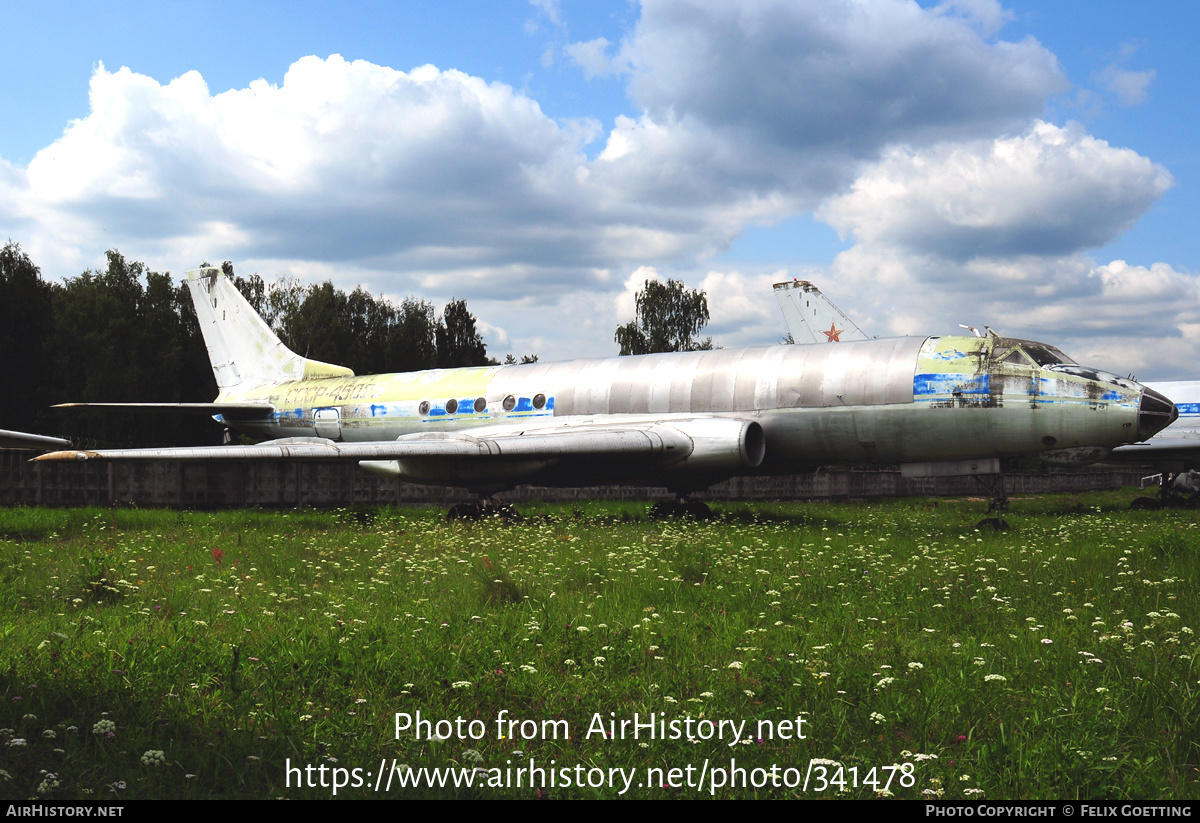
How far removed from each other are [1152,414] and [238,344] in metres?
22.6

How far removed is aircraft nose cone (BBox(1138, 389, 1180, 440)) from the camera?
12594mm

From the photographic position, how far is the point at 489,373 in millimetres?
18734

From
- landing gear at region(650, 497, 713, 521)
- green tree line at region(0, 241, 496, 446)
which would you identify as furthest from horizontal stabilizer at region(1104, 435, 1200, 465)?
green tree line at region(0, 241, 496, 446)

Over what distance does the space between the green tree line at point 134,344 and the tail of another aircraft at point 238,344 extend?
29261mm

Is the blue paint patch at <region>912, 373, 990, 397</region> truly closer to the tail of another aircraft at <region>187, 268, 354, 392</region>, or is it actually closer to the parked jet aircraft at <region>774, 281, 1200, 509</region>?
the parked jet aircraft at <region>774, 281, 1200, 509</region>

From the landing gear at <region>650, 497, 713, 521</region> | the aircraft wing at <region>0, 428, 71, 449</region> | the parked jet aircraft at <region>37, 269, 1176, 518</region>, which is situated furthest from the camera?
the landing gear at <region>650, 497, 713, 521</region>

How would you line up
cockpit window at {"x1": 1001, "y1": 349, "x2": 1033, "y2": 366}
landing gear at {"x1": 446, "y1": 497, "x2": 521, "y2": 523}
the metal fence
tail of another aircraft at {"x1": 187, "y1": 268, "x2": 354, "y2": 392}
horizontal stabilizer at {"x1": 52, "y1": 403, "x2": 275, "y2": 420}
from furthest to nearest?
tail of another aircraft at {"x1": 187, "y1": 268, "x2": 354, "y2": 392}
horizontal stabilizer at {"x1": 52, "y1": 403, "x2": 275, "y2": 420}
the metal fence
landing gear at {"x1": 446, "y1": 497, "x2": 521, "y2": 523}
cockpit window at {"x1": 1001, "y1": 349, "x2": 1033, "y2": 366}

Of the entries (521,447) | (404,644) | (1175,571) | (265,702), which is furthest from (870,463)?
(265,702)

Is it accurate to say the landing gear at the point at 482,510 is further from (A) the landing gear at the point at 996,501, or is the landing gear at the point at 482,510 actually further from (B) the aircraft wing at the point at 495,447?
(A) the landing gear at the point at 996,501

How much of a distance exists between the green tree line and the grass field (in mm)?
49139

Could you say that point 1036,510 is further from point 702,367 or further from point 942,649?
point 942,649

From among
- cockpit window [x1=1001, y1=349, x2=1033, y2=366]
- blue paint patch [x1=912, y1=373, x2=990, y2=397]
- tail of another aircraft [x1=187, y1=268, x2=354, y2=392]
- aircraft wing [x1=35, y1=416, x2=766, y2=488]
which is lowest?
aircraft wing [x1=35, y1=416, x2=766, y2=488]

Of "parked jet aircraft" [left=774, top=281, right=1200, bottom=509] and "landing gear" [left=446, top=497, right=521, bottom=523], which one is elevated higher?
"parked jet aircraft" [left=774, top=281, right=1200, bottom=509]

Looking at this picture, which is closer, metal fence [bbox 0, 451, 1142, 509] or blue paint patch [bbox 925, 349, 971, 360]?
blue paint patch [bbox 925, 349, 971, 360]
